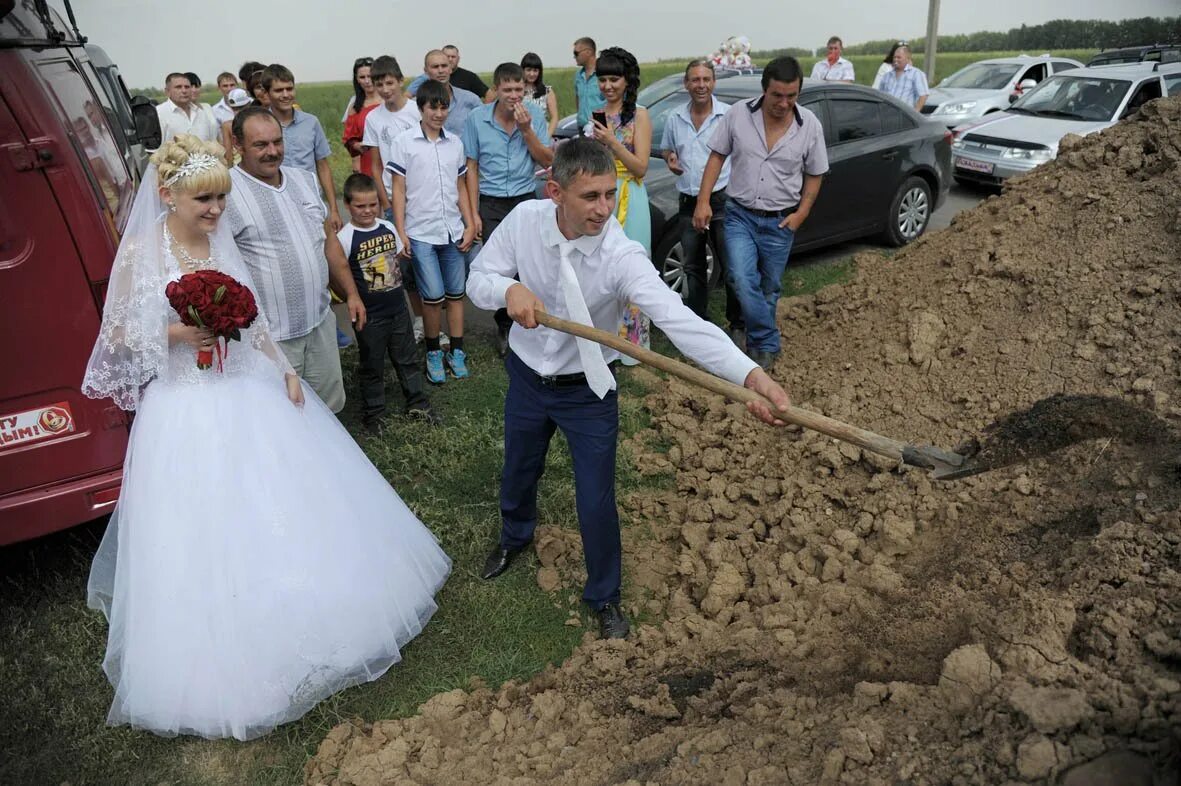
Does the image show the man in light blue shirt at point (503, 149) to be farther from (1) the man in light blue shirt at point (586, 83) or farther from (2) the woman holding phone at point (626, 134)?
(1) the man in light blue shirt at point (586, 83)

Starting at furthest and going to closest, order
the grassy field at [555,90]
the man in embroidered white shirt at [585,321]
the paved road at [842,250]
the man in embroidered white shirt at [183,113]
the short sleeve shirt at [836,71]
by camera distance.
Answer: the grassy field at [555,90], the short sleeve shirt at [836,71], the man in embroidered white shirt at [183,113], the paved road at [842,250], the man in embroidered white shirt at [585,321]

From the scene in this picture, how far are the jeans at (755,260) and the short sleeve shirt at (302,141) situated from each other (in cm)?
331

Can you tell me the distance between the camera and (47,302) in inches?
134

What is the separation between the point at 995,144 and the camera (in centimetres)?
1133

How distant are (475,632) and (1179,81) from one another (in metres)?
12.5

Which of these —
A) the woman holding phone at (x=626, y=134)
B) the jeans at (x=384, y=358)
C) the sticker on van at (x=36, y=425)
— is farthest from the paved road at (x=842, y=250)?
the sticker on van at (x=36, y=425)

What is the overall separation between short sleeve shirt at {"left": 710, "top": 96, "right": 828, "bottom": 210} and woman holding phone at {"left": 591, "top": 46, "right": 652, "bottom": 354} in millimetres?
580

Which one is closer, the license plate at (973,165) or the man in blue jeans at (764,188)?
the man in blue jeans at (764,188)

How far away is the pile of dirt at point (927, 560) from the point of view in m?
2.41

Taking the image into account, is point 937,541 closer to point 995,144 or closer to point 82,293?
point 82,293

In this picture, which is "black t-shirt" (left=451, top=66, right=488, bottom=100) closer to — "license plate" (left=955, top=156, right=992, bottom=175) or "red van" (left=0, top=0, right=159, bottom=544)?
"red van" (left=0, top=0, right=159, bottom=544)

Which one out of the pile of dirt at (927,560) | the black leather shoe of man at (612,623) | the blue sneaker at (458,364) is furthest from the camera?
the blue sneaker at (458,364)

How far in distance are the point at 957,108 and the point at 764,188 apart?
11224 mm

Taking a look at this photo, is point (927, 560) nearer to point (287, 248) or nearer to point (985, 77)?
point (287, 248)
